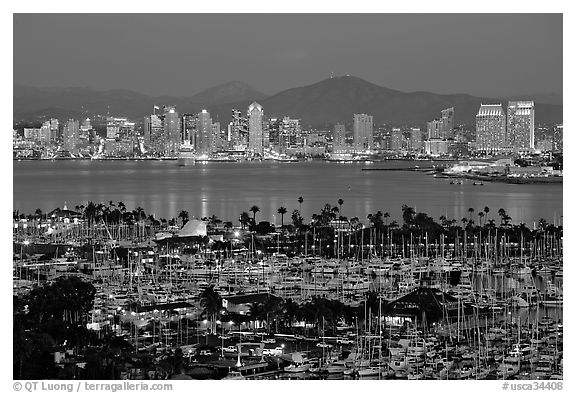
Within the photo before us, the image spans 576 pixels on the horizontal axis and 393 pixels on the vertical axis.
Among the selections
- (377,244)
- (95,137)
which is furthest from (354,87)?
(95,137)

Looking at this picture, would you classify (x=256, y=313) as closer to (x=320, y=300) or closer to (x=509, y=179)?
(x=320, y=300)

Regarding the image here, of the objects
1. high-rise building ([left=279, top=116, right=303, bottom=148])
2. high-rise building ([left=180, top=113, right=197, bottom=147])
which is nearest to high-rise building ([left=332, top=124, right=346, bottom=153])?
high-rise building ([left=279, top=116, right=303, bottom=148])

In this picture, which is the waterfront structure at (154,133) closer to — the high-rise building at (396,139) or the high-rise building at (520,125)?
the high-rise building at (396,139)

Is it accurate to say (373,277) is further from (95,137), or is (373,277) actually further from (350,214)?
(95,137)

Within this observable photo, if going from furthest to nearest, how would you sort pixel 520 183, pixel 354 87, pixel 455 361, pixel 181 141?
pixel 181 141 → pixel 520 183 → pixel 354 87 → pixel 455 361
